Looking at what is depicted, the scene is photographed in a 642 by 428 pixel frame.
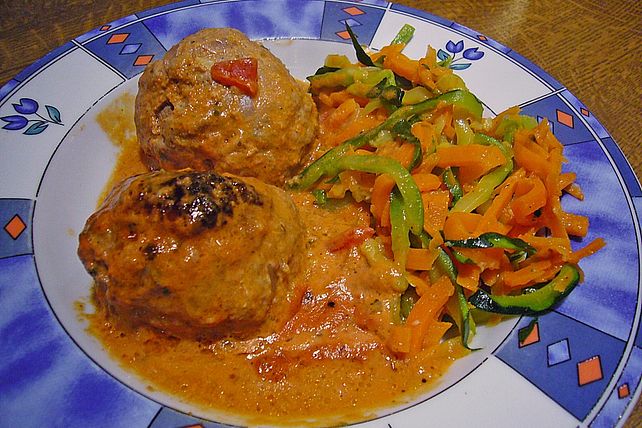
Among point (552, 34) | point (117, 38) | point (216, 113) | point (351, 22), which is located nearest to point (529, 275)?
point (216, 113)

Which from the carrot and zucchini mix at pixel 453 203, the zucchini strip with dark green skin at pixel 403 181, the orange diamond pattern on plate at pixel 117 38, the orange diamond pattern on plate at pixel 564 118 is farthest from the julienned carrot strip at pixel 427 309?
the orange diamond pattern on plate at pixel 117 38

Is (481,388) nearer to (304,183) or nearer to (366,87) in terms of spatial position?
(304,183)

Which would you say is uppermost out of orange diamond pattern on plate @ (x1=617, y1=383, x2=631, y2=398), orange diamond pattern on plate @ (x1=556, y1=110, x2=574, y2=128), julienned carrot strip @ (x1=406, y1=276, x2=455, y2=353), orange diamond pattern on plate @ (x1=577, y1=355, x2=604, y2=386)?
orange diamond pattern on plate @ (x1=556, y1=110, x2=574, y2=128)

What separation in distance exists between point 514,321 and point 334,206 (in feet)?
3.95

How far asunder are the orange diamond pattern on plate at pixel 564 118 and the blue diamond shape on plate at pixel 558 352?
5.39 ft

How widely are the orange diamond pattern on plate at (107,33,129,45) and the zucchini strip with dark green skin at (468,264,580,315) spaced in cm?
306

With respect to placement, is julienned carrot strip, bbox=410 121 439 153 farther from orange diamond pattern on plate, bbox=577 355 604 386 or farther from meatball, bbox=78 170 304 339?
orange diamond pattern on plate, bbox=577 355 604 386

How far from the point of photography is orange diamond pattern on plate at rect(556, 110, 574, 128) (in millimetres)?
3559

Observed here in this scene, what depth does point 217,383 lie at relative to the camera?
8.33 feet

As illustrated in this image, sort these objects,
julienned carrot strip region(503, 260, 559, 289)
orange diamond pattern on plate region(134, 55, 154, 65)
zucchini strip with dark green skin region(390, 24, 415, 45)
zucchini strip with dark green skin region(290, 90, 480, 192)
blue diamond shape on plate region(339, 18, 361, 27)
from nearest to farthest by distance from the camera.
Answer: julienned carrot strip region(503, 260, 559, 289)
zucchini strip with dark green skin region(290, 90, 480, 192)
orange diamond pattern on plate region(134, 55, 154, 65)
zucchini strip with dark green skin region(390, 24, 415, 45)
blue diamond shape on plate region(339, 18, 361, 27)

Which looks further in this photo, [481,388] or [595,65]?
[595,65]

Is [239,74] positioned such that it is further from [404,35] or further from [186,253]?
[404,35]

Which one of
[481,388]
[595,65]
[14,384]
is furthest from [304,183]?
[595,65]

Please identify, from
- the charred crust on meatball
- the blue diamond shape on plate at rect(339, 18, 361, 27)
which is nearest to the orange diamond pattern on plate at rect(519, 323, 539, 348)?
the charred crust on meatball
